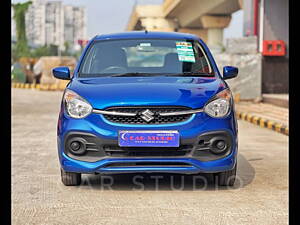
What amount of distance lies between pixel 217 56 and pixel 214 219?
1585 centimetres

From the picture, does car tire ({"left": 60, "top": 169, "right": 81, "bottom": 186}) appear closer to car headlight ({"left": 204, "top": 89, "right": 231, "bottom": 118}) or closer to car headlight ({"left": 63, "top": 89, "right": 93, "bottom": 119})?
car headlight ({"left": 63, "top": 89, "right": 93, "bottom": 119})

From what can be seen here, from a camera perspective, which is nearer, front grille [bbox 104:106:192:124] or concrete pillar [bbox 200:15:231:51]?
front grille [bbox 104:106:192:124]

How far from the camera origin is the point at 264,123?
1343 centimetres

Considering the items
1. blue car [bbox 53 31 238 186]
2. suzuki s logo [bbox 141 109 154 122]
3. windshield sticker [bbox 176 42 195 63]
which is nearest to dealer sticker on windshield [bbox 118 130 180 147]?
blue car [bbox 53 31 238 186]

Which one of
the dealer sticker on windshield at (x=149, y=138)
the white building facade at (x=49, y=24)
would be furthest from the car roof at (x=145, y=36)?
the white building facade at (x=49, y=24)

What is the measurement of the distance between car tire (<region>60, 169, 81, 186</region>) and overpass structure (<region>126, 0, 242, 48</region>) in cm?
2697

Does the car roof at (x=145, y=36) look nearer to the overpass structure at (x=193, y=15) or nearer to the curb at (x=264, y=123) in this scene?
the curb at (x=264, y=123)

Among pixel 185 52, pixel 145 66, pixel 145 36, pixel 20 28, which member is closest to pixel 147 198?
pixel 145 66

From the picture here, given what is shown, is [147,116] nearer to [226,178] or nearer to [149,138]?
[149,138]

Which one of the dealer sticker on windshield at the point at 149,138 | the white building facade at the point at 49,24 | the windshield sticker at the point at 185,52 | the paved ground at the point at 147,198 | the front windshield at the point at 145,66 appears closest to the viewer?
the paved ground at the point at 147,198

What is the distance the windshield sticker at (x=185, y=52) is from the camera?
7.04m

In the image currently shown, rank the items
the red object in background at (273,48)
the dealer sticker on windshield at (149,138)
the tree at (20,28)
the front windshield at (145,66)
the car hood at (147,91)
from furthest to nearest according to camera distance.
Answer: the tree at (20,28) < the red object in background at (273,48) < the front windshield at (145,66) < the car hood at (147,91) < the dealer sticker on windshield at (149,138)

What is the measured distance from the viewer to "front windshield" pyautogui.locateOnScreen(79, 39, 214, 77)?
687cm

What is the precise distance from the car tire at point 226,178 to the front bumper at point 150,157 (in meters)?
0.20
